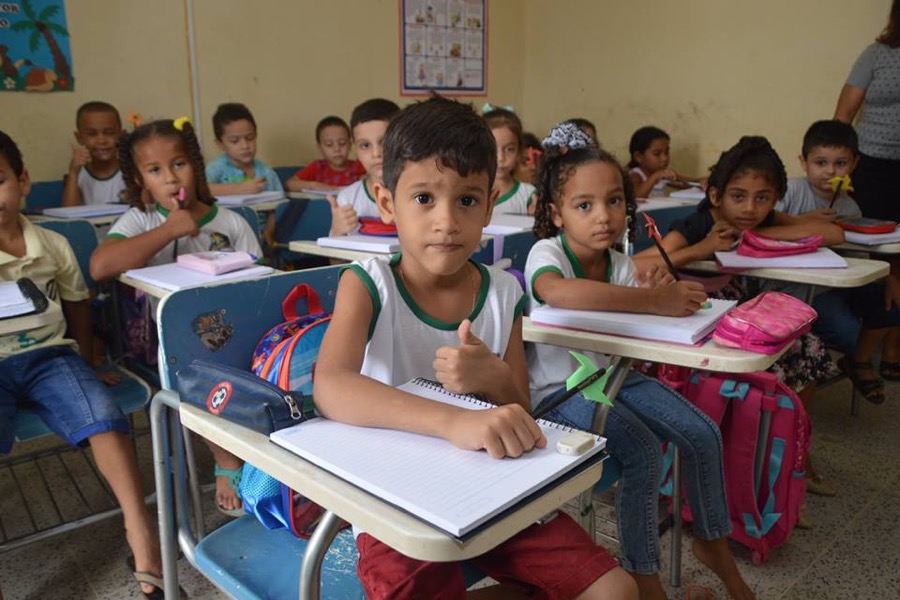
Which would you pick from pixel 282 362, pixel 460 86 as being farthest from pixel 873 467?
pixel 460 86

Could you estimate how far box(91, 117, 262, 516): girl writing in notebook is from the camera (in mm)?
1963

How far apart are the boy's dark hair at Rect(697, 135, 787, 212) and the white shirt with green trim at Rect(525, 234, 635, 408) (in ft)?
3.00

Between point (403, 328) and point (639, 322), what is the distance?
458 mm

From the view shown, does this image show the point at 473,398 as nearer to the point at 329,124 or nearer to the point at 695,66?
the point at 329,124

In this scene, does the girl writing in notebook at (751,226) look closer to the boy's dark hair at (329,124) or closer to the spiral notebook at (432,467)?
the spiral notebook at (432,467)

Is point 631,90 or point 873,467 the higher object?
point 631,90

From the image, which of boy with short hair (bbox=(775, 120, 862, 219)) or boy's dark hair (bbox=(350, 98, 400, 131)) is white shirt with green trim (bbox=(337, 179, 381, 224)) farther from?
boy with short hair (bbox=(775, 120, 862, 219))

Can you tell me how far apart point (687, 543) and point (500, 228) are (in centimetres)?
103

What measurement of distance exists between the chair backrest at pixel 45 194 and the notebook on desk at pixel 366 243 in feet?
6.17

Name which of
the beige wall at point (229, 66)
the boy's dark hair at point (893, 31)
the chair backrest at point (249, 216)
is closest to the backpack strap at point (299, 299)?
the chair backrest at point (249, 216)

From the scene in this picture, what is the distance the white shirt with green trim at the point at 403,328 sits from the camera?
3.51 ft

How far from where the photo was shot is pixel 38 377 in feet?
5.31

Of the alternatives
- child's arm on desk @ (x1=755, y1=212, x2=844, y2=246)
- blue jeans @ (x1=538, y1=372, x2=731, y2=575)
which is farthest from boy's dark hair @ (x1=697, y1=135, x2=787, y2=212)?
blue jeans @ (x1=538, y1=372, x2=731, y2=575)

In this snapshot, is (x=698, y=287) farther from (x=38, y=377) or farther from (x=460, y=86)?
(x=460, y=86)
